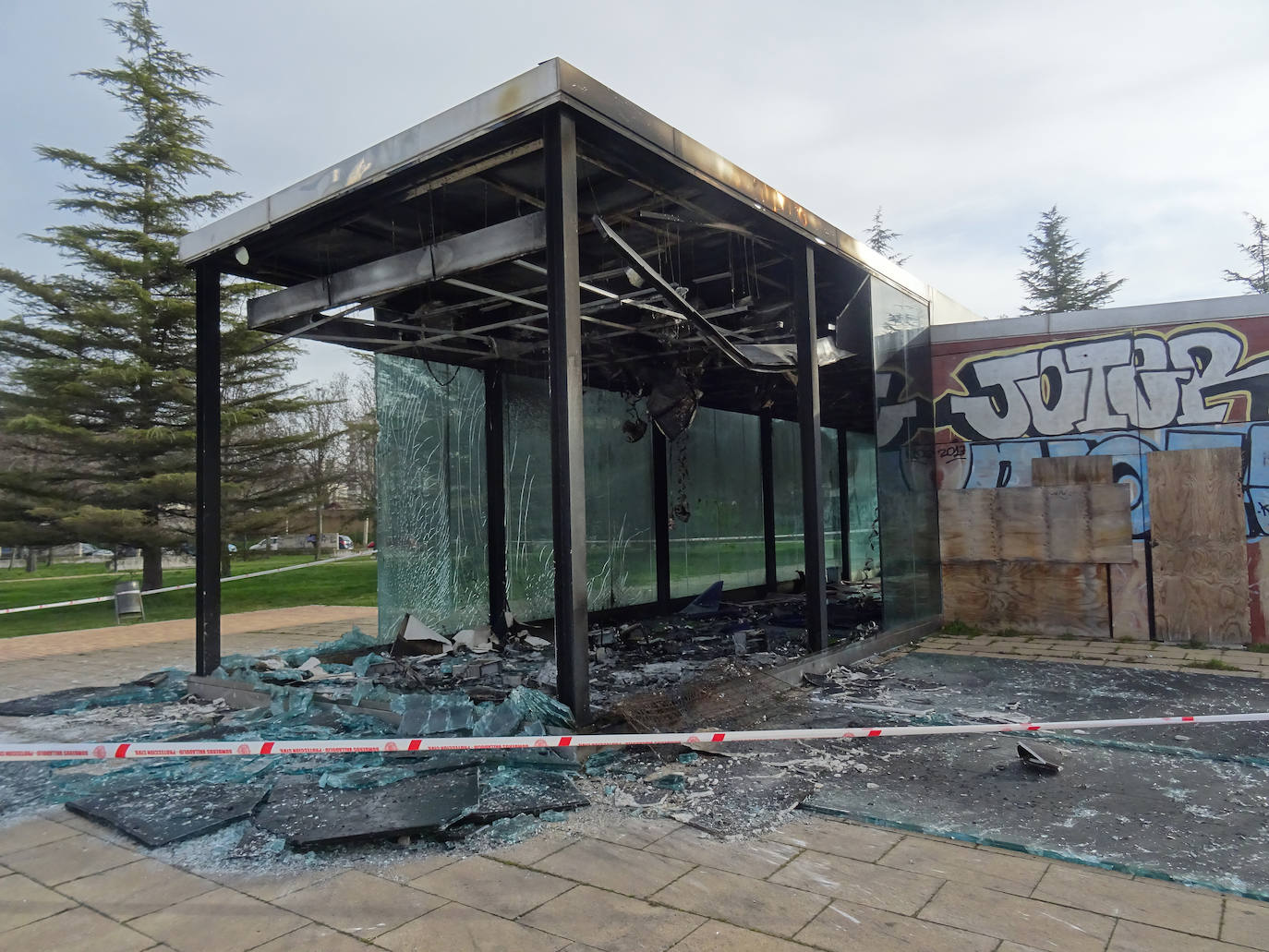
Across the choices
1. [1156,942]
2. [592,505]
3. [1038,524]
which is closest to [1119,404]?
[1038,524]

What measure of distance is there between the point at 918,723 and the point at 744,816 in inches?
84.0

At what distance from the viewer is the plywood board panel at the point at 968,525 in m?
9.40

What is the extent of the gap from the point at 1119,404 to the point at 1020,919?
7.69 m

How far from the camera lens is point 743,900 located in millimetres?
2959

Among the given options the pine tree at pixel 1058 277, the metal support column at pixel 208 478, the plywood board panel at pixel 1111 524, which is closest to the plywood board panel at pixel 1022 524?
the plywood board panel at pixel 1111 524

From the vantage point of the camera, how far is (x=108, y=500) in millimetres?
16781

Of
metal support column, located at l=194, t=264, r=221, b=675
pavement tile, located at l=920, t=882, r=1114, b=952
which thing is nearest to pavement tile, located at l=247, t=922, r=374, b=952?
pavement tile, located at l=920, t=882, r=1114, b=952

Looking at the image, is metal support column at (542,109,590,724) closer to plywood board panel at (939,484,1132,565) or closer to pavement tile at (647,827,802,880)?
pavement tile at (647,827,802,880)

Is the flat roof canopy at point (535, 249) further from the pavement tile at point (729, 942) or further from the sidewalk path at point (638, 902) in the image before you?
the pavement tile at point (729, 942)

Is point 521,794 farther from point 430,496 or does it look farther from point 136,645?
point 136,645

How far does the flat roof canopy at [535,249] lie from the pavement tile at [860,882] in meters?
4.05

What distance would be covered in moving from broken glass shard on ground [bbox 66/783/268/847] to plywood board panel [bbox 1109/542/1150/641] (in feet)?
28.4

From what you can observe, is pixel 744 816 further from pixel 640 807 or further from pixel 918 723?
pixel 918 723

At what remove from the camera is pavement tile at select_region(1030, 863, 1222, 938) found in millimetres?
2747
